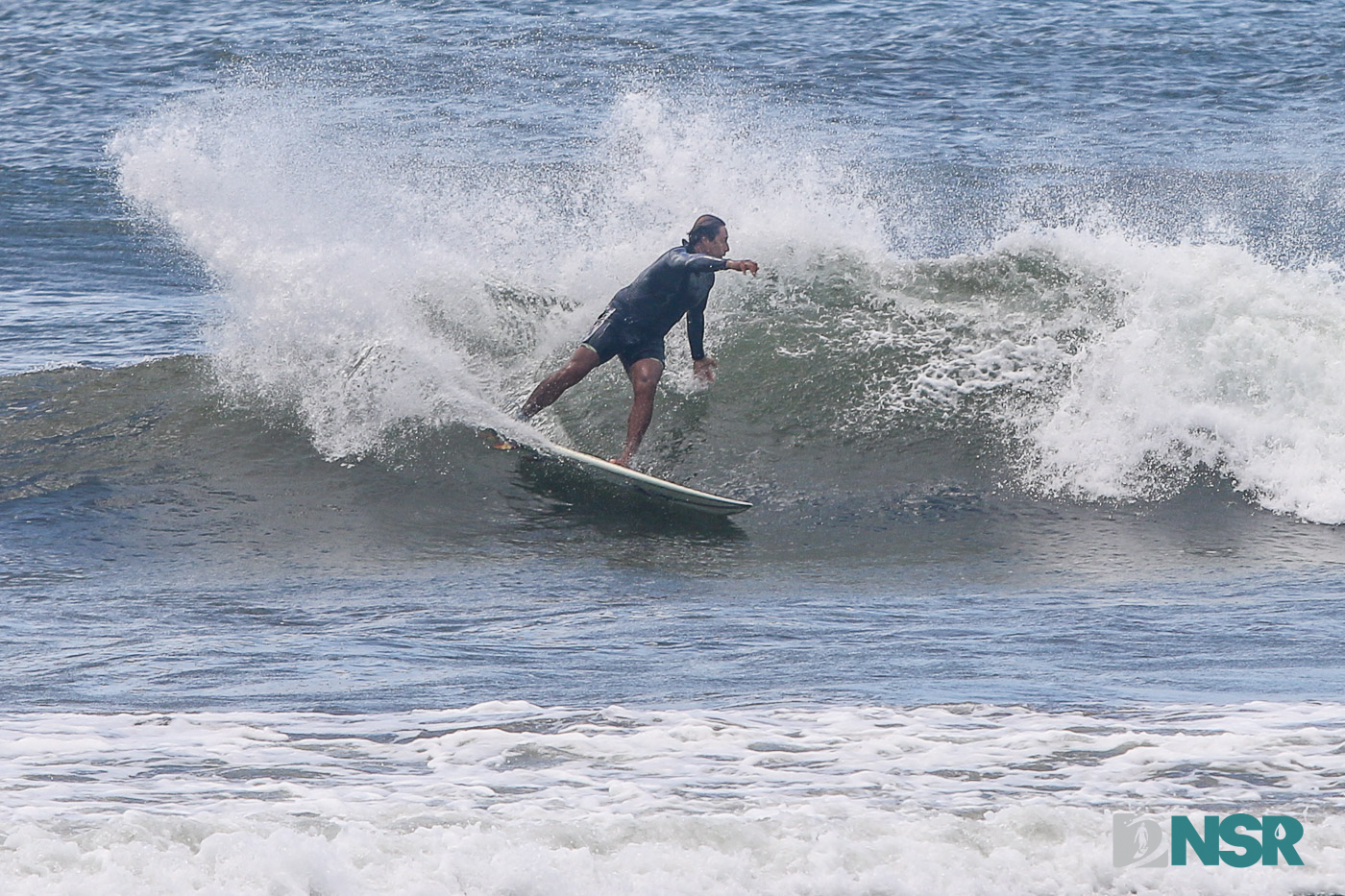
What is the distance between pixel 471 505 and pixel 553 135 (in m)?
14.3

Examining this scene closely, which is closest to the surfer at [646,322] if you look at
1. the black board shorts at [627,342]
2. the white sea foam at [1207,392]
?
the black board shorts at [627,342]

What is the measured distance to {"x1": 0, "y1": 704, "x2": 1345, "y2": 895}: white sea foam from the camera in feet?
13.5

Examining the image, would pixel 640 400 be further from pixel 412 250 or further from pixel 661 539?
pixel 412 250

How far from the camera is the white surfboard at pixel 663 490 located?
855 centimetres

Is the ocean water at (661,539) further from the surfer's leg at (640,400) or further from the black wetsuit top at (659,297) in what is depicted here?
the black wetsuit top at (659,297)

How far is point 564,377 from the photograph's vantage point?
9203mm

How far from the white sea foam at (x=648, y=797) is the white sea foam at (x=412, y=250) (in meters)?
4.63

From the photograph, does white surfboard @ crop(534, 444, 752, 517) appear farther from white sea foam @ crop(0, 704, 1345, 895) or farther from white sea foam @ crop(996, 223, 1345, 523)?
white sea foam @ crop(0, 704, 1345, 895)

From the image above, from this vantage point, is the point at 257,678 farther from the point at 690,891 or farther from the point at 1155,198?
the point at 1155,198

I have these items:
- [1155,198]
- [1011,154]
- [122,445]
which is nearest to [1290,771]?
[122,445]

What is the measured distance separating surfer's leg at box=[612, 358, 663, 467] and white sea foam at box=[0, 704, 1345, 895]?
356 centimetres

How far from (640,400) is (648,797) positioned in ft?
14.9

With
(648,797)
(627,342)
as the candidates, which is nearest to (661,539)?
(627,342)

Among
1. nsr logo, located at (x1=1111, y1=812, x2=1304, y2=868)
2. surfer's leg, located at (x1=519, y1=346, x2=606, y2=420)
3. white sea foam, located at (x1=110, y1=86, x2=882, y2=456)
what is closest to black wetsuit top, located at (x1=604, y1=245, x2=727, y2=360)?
surfer's leg, located at (x1=519, y1=346, x2=606, y2=420)
